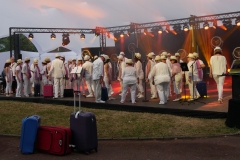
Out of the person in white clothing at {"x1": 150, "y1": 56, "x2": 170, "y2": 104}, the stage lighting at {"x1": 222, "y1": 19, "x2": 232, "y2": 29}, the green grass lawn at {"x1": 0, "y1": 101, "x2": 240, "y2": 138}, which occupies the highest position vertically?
the stage lighting at {"x1": 222, "y1": 19, "x2": 232, "y2": 29}

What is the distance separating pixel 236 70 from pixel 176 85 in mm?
3999

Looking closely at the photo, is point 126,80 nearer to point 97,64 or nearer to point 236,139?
point 97,64

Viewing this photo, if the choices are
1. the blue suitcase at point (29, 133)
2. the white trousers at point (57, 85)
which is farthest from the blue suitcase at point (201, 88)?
the blue suitcase at point (29, 133)

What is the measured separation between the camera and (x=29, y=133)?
614cm

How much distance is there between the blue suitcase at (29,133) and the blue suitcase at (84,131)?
0.74 metres

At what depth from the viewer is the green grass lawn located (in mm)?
7859

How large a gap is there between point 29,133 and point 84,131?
1119 mm

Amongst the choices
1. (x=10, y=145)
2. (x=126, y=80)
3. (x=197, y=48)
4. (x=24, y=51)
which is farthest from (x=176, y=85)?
(x=24, y=51)

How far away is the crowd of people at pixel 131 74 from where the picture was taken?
35.8ft

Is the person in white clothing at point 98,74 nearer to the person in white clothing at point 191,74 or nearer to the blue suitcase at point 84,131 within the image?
the person in white clothing at point 191,74

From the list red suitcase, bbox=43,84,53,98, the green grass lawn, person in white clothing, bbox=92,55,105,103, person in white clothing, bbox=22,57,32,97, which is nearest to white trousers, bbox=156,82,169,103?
the green grass lawn

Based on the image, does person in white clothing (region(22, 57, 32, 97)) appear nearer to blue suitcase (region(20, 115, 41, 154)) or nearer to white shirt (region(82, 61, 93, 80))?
white shirt (region(82, 61, 93, 80))

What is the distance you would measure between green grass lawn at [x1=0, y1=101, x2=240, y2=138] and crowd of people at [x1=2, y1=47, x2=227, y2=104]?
4.94 feet

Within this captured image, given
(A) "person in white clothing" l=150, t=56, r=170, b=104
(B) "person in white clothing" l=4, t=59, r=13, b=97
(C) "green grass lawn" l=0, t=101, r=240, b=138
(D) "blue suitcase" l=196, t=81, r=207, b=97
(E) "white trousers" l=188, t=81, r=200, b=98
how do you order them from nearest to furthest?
(C) "green grass lawn" l=0, t=101, r=240, b=138 → (A) "person in white clothing" l=150, t=56, r=170, b=104 → (E) "white trousers" l=188, t=81, r=200, b=98 → (D) "blue suitcase" l=196, t=81, r=207, b=97 → (B) "person in white clothing" l=4, t=59, r=13, b=97
